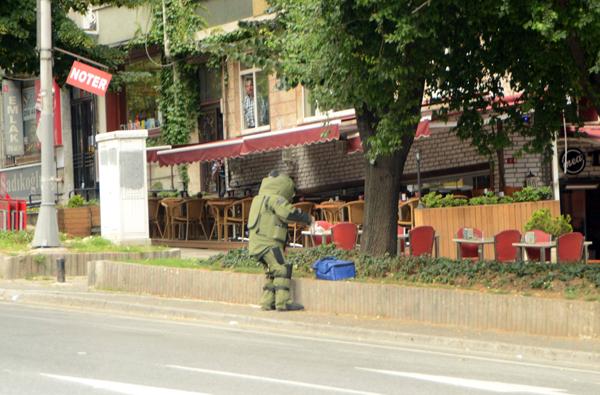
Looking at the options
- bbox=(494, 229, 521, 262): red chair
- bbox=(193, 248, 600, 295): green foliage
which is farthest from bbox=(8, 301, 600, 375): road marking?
bbox=(494, 229, 521, 262): red chair

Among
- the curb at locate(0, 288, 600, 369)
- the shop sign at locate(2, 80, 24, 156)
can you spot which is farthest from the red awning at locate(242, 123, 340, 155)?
the shop sign at locate(2, 80, 24, 156)

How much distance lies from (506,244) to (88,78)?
399 inches

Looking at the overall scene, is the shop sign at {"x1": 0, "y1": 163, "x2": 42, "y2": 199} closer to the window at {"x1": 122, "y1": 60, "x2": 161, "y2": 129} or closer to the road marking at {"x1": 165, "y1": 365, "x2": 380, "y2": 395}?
the window at {"x1": 122, "y1": 60, "x2": 161, "y2": 129}

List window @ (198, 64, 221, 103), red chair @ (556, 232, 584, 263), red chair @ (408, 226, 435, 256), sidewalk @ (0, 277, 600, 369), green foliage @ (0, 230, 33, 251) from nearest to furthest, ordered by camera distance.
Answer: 1. sidewalk @ (0, 277, 600, 369)
2. red chair @ (556, 232, 584, 263)
3. red chair @ (408, 226, 435, 256)
4. green foliage @ (0, 230, 33, 251)
5. window @ (198, 64, 221, 103)

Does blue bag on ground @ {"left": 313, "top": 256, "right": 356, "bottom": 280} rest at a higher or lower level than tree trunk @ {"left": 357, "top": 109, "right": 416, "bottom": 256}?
lower

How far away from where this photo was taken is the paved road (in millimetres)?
10281

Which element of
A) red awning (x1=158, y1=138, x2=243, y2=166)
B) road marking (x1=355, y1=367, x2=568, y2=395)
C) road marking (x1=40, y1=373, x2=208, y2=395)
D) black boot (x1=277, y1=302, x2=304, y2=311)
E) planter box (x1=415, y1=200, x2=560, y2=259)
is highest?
red awning (x1=158, y1=138, x2=243, y2=166)

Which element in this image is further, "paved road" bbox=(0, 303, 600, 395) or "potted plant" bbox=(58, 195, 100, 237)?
"potted plant" bbox=(58, 195, 100, 237)

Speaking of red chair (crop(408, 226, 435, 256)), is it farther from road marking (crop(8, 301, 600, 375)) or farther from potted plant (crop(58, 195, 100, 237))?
potted plant (crop(58, 195, 100, 237))

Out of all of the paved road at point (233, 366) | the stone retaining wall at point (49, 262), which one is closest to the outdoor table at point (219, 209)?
the stone retaining wall at point (49, 262)

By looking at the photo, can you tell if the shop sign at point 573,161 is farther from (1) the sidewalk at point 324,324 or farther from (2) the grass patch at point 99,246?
(1) the sidewalk at point 324,324

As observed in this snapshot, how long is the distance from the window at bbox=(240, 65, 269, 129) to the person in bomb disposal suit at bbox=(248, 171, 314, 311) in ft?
49.5

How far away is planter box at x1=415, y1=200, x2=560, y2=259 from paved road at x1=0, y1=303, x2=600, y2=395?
849 cm

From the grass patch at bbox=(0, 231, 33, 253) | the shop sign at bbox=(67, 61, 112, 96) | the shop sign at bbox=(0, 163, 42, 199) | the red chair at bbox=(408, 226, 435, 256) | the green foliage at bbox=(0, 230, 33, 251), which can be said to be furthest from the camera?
the shop sign at bbox=(0, 163, 42, 199)
